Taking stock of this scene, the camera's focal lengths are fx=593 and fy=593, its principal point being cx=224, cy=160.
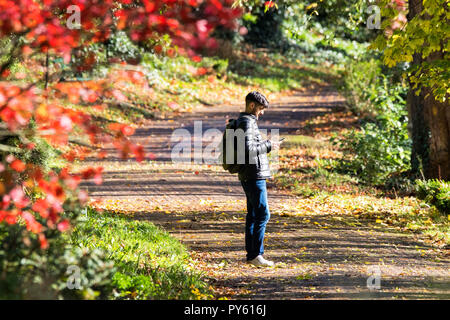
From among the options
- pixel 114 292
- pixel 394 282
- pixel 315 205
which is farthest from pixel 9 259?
pixel 315 205

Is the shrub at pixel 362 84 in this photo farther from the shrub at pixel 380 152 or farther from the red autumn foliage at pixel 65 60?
the red autumn foliage at pixel 65 60

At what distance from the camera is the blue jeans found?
6590mm

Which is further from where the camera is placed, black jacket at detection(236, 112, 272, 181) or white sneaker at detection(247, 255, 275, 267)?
white sneaker at detection(247, 255, 275, 267)

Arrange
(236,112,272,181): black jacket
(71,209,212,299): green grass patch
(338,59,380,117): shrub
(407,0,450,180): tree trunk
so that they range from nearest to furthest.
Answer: (71,209,212,299): green grass patch, (236,112,272,181): black jacket, (407,0,450,180): tree trunk, (338,59,380,117): shrub

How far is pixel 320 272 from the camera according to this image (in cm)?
669

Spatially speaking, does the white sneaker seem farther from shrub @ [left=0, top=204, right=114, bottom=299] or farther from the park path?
shrub @ [left=0, top=204, right=114, bottom=299]

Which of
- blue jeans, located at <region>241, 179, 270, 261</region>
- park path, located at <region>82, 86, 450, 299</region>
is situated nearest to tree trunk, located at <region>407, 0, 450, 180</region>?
park path, located at <region>82, 86, 450, 299</region>

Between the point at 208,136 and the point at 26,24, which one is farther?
the point at 208,136

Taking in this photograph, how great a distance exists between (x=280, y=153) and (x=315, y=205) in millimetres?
4831

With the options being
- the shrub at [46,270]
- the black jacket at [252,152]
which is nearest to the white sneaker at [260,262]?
the black jacket at [252,152]

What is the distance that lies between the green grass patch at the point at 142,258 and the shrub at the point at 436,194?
4826mm

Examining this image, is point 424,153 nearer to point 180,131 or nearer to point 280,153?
point 280,153

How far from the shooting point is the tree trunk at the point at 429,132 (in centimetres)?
1140

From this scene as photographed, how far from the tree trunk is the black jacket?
5.73m
